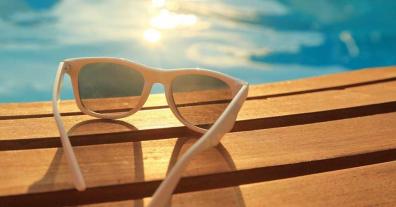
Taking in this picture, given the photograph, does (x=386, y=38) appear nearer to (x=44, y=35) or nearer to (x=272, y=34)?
(x=272, y=34)

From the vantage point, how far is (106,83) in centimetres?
99

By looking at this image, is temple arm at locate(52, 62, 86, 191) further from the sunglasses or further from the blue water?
the blue water

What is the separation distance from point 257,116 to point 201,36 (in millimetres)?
2195

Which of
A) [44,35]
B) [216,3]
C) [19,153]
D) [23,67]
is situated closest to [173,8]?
[216,3]

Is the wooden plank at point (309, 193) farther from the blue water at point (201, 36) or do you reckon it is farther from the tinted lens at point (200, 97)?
the blue water at point (201, 36)

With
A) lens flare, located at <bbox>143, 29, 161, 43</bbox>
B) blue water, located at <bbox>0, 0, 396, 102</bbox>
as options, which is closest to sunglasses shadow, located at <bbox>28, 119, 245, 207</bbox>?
blue water, located at <bbox>0, 0, 396, 102</bbox>

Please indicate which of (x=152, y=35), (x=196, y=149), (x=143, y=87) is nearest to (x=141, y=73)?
(x=143, y=87)

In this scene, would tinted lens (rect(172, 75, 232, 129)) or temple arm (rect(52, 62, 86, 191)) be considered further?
tinted lens (rect(172, 75, 232, 129))

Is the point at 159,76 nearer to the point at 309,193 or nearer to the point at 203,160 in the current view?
the point at 203,160

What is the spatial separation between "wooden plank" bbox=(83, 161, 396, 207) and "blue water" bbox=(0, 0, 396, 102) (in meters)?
1.88

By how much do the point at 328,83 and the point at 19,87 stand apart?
1.63 metres

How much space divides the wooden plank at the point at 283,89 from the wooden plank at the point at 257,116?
4cm

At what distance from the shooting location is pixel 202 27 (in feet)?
10.9

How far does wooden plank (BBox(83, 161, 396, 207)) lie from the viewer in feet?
2.14
